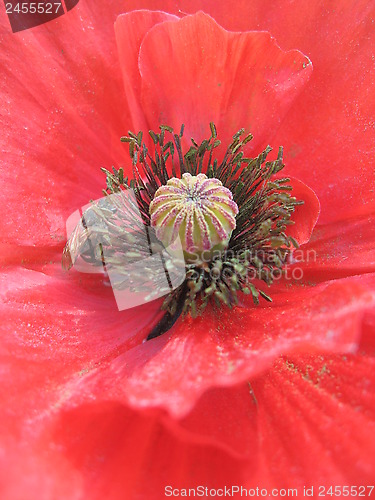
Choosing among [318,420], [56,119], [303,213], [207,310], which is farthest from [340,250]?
[56,119]

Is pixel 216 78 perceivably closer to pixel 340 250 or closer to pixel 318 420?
pixel 340 250

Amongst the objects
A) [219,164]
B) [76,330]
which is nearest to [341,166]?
[219,164]

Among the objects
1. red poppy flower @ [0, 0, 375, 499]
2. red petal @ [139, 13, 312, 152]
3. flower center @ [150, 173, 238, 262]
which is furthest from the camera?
red petal @ [139, 13, 312, 152]

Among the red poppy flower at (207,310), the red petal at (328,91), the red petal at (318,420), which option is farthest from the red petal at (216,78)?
the red petal at (318,420)

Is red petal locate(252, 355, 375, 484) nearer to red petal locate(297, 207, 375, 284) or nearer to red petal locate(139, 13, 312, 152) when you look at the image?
red petal locate(297, 207, 375, 284)

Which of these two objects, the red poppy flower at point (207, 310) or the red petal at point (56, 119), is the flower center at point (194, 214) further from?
the red petal at point (56, 119)

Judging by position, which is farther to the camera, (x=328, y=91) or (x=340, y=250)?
(x=328, y=91)

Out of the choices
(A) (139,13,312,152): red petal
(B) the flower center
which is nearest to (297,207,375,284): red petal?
(B) the flower center
